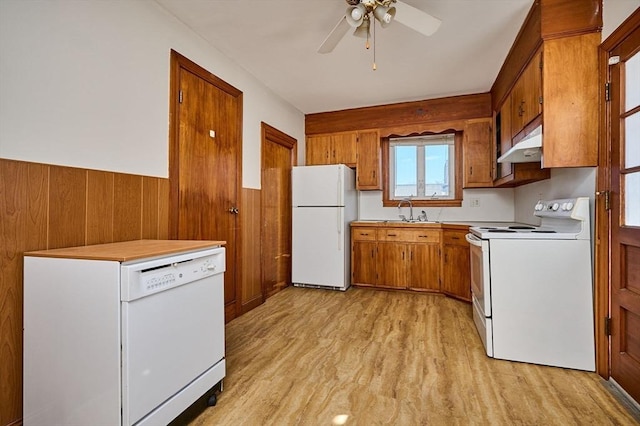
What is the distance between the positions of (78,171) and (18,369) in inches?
37.8

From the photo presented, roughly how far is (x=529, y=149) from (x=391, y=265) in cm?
218

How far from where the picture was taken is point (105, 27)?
1.78 metres

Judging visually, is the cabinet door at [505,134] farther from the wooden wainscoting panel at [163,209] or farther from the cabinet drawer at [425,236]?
the wooden wainscoting panel at [163,209]

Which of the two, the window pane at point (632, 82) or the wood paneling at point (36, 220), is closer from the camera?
the wood paneling at point (36, 220)

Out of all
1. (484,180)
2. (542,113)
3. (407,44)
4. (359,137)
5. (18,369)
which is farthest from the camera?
(359,137)

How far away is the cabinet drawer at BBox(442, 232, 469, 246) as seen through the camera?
3.49 m

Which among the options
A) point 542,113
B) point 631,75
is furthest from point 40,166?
point 631,75

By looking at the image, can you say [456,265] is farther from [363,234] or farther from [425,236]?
[363,234]

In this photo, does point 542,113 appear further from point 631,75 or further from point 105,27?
point 105,27

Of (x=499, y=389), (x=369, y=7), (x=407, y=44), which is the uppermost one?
(x=407, y=44)

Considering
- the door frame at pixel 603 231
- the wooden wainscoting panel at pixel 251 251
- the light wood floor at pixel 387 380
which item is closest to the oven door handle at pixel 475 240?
the door frame at pixel 603 231

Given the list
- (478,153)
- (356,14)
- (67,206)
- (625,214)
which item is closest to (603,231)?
(625,214)

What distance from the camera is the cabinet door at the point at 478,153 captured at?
150 inches

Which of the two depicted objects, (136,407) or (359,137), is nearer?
(136,407)
